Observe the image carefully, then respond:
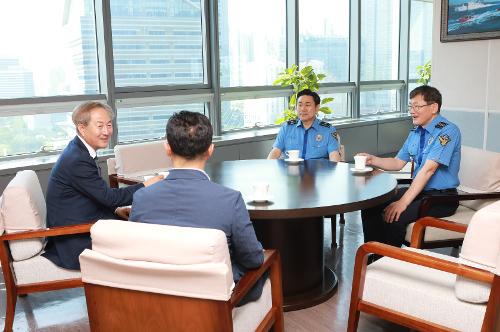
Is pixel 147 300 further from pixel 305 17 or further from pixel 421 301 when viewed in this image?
pixel 305 17

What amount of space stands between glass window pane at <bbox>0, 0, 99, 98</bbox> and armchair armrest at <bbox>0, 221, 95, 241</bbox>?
269 centimetres

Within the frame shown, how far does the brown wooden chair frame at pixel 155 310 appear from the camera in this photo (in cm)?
161

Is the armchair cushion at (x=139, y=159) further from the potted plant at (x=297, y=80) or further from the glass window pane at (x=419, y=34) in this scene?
the glass window pane at (x=419, y=34)

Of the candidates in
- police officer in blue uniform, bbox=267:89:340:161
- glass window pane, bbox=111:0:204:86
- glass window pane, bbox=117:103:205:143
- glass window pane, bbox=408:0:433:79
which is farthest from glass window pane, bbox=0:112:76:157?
glass window pane, bbox=408:0:433:79

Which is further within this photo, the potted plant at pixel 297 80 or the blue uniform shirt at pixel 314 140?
the potted plant at pixel 297 80

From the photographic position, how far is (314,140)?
4.16 metres

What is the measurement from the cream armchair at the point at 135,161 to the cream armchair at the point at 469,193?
2.02 m

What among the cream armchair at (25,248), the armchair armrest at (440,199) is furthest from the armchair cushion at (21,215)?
the armchair armrest at (440,199)

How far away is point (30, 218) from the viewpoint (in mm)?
2439

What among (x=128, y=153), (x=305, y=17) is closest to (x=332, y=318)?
(x=128, y=153)

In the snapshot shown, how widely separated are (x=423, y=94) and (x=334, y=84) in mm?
4403

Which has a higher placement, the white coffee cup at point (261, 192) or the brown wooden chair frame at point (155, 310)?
the white coffee cup at point (261, 192)

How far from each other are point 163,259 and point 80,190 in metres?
1.14

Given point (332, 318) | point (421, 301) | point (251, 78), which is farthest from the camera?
point (251, 78)
